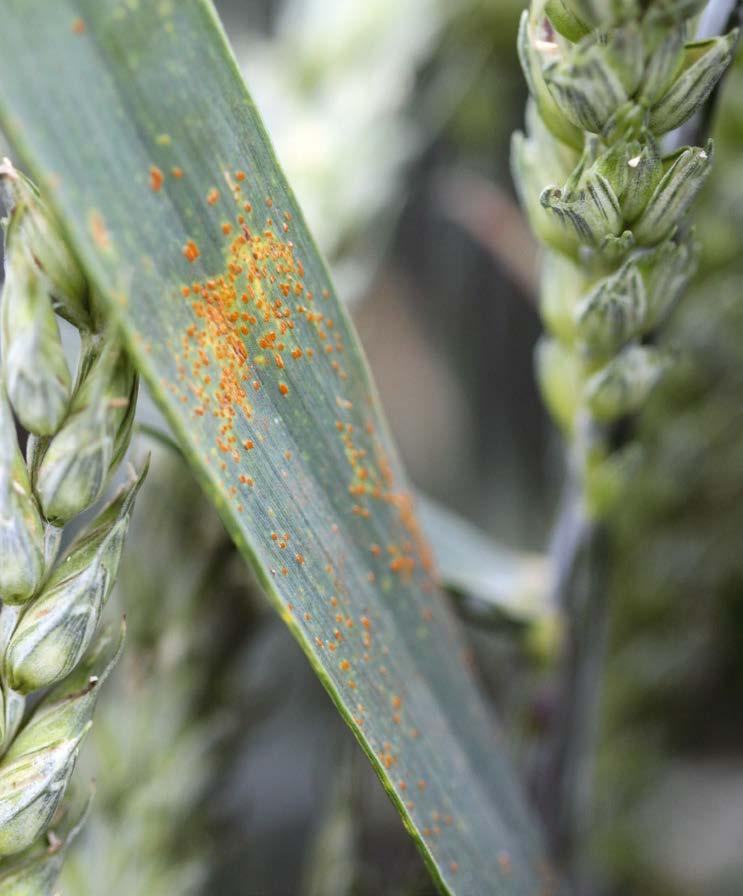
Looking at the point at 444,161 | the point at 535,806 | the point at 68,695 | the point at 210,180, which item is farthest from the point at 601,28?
the point at 444,161

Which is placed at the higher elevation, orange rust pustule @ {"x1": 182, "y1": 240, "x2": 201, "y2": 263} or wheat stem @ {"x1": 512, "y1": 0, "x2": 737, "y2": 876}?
orange rust pustule @ {"x1": 182, "y1": 240, "x2": 201, "y2": 263}

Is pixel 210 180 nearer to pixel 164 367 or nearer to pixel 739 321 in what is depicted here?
pixel 164 367

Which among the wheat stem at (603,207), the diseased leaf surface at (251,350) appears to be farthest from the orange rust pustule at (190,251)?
the wheat stem at (603,207)

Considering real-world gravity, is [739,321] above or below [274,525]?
below

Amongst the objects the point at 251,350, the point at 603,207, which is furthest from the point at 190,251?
the point at 603,207

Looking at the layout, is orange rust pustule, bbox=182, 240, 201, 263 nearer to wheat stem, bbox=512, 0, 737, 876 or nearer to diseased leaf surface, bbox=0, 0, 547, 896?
diseased leaf surface, bbox=0, 0, 547, 896

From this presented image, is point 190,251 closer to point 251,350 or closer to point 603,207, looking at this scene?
point 251,350

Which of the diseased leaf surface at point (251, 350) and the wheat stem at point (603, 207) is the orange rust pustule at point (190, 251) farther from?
the wheat stem at point (603, 207)

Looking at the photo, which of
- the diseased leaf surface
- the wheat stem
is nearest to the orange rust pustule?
the diseased leaf surface
